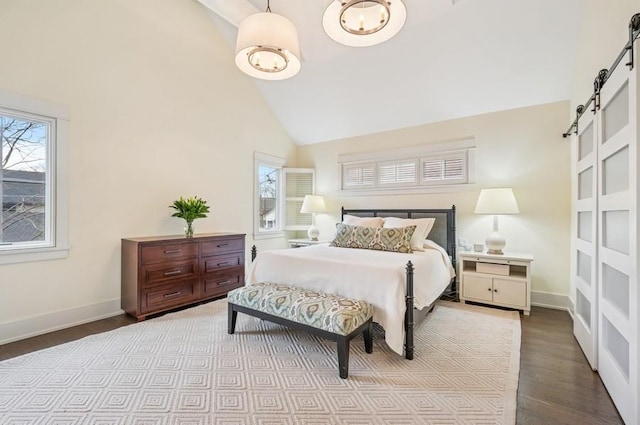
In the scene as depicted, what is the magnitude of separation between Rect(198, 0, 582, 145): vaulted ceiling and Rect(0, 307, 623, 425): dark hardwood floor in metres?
2.81

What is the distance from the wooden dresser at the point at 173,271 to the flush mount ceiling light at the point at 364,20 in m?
2.81

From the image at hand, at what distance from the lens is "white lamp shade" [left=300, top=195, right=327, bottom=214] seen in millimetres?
5305

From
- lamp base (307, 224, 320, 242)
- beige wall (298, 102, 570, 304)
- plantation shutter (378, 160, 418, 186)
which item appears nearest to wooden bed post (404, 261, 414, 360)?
beige wall (298, 102, 570, 304)

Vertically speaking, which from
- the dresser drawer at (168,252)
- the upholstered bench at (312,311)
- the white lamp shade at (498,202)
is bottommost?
the upholstered bench at (312,311)

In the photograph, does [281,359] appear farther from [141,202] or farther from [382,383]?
[141,202]

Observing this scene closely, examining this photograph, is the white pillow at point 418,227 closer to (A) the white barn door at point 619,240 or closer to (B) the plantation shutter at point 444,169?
(B) the plantation shutter at point 444,169

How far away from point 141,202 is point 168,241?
697 millimetres

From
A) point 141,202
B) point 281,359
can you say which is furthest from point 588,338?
point 141,202

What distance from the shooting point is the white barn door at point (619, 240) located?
5.25 ft

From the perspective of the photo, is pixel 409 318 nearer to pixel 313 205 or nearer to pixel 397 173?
pixel 397 173

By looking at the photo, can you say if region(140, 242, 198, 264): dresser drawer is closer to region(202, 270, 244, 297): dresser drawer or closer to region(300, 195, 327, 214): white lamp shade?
region(202, 270, 244, 297): dresser drawer

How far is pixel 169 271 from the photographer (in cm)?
343

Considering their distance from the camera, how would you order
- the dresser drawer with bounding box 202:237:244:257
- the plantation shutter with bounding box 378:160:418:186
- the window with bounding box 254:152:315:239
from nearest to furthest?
the dresser drawer with bounding box 202:237:244:257, the plantation shutter with bounding box 378:160:418:186, the window with bounding box 254:152:315:239

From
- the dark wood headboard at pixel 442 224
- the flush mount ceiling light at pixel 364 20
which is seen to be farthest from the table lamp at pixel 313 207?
the flush mount ceiling light at pixel 364 20
